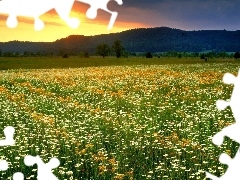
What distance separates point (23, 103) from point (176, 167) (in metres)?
9.44

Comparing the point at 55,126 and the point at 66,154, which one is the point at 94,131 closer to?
the point at 55,126

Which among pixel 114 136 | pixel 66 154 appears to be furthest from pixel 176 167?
pixel 114 136

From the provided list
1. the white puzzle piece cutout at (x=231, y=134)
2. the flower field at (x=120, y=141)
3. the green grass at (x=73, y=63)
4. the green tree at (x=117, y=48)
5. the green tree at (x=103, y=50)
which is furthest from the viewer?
the green tree at (x=103, y=50)

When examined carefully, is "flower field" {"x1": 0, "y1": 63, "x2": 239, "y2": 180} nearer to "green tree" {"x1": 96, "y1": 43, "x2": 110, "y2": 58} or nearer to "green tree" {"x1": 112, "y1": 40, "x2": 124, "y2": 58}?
"green tree" {"x1": 112, "y1": 40, "x2": 124, "y2": 58}

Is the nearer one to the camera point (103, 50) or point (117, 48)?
point (117, 48)

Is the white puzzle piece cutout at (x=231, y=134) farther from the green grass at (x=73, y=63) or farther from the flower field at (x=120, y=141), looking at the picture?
the green grass at (x=73, y=63)

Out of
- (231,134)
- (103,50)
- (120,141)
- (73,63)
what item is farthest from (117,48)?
(231,134)

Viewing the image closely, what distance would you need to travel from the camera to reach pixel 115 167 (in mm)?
7570

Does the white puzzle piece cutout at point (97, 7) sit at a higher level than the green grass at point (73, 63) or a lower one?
higher

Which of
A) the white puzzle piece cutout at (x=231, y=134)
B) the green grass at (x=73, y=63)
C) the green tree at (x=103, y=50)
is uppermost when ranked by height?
the green tree at (x=103, y=50)

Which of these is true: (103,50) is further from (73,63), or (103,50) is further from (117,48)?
(73,63)

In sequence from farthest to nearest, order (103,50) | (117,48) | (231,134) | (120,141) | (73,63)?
(103,50) → (117,48) → (73,63) → (120,141) → (231,134)

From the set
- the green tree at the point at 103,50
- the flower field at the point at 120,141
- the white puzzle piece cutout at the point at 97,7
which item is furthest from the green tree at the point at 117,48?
the white puzzle piece cutout at the point at 97,7

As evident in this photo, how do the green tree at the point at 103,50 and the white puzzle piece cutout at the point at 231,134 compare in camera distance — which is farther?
the green tree at the point at 103,50
